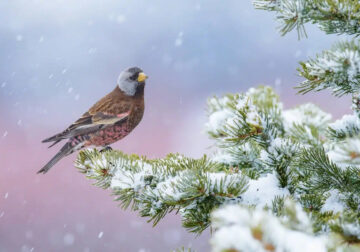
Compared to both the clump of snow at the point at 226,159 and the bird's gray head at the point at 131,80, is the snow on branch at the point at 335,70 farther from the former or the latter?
the bird's gray head at the point at 131,80

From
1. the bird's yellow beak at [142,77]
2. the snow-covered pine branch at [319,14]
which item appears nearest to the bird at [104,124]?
the bird's yellow beak at [142,77]

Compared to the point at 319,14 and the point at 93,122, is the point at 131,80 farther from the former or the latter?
the point at 319,14

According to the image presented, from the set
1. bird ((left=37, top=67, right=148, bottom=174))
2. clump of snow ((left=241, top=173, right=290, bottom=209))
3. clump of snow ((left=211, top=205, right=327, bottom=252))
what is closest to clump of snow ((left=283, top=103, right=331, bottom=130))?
clump of snow ((left=241, top=173, right=290, bottom=209))

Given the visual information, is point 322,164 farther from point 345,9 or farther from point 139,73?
point 139,73

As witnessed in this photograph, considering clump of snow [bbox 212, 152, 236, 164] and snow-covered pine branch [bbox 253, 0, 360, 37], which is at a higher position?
snow-covered pine branch [bbox 253, 0, 360, 37]

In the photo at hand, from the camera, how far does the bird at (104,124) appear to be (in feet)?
7.93

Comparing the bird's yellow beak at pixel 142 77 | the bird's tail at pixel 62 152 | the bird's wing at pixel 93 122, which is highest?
the bird's yellow beak at pixel 142 77

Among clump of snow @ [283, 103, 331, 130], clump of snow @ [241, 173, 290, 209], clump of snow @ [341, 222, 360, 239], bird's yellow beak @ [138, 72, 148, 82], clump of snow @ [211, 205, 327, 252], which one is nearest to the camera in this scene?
clump of snow @ [211, 205, 327, 252]

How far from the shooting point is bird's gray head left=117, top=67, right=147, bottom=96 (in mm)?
2681

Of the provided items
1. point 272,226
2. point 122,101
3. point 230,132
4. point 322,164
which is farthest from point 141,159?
point 122,101

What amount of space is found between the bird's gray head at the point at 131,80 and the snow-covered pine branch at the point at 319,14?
159 centimetres

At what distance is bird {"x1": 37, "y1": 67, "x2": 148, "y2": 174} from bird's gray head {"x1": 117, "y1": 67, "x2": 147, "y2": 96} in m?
0.03

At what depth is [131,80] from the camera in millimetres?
2748

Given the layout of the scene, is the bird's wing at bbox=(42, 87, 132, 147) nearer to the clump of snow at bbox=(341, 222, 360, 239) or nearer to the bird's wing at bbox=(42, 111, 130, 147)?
the bird's wing at bbox=(42, 111, 130, 147)
